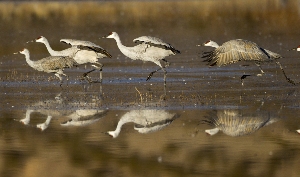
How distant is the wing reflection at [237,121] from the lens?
10891 millimetres

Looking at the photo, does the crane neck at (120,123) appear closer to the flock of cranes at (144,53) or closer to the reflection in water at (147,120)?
the reflection in water at (147,120)

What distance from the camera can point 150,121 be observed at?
11.7 m

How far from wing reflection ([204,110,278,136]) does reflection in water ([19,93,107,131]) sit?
186 cm

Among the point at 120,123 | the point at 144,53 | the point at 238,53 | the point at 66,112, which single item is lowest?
the point at 120,123

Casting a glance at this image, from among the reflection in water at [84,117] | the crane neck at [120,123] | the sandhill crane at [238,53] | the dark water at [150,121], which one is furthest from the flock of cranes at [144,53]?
the crane neck at [120,123]

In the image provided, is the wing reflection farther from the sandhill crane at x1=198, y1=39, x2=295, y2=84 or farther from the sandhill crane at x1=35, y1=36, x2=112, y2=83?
the sandhill crane at x1=35, y1=36, x2=112, y2=83

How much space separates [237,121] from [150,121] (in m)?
1.29

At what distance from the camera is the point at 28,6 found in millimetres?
41500

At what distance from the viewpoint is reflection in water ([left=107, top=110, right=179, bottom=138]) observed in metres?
11.2

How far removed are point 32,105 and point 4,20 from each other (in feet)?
72.8

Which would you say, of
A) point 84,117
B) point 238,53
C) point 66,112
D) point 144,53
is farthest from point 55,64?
point 84,117

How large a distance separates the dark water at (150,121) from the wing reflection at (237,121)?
0.01m

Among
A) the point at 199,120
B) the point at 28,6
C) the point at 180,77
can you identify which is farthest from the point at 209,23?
the point at 199,120

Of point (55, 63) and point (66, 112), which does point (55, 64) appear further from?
point (66, 112)
